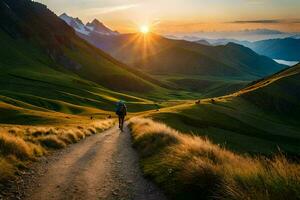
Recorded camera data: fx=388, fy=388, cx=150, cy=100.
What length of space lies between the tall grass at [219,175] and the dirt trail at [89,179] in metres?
0.76

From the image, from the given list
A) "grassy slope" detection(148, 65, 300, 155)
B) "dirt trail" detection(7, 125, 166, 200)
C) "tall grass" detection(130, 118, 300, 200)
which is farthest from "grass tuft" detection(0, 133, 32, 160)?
"grassy slope" detection(148, 65, 300, 155)

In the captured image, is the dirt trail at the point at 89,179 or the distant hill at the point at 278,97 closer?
the dirt trail at the point at 89,179

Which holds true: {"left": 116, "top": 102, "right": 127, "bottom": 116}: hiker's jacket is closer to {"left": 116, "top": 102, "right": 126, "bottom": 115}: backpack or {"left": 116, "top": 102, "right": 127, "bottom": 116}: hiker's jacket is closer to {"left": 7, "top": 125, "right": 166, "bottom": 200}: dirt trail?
{"left": 116, "top": 102, "right": 126, "bottom": 115}: backpack

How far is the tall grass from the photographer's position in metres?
9.61

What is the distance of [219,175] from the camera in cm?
1215

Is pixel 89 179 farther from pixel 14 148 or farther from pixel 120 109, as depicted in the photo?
pixel 120 109

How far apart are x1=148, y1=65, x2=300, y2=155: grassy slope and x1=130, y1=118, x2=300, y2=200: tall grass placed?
36997 millimetres

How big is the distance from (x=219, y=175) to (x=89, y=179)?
19.0 ft

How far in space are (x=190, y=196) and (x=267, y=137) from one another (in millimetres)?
105781

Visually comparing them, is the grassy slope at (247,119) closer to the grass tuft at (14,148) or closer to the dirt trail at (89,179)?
the dirt trail at (89,179)

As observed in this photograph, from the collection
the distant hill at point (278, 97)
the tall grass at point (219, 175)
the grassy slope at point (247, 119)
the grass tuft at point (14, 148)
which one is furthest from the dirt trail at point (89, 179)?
the distant hill at point (278, 97)

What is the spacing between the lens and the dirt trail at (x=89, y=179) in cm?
1333

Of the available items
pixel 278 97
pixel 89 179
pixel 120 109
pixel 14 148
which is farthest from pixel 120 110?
pixel 278 97

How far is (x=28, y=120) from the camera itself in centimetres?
6088
